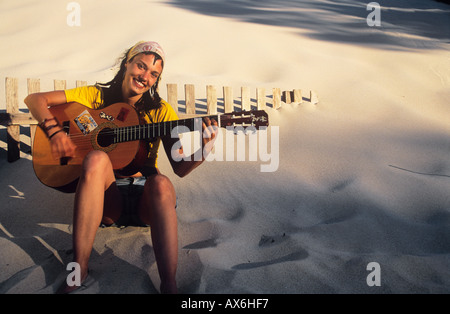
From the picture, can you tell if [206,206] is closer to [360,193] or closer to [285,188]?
[285,188]

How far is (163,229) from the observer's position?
2285 mm

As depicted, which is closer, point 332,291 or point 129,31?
point 332,291

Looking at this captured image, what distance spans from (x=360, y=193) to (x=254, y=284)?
1749 millimetres

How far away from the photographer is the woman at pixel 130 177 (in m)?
2.29

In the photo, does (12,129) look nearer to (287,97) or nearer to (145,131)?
(145,131)

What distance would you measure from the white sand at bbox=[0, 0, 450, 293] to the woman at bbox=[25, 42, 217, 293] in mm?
277

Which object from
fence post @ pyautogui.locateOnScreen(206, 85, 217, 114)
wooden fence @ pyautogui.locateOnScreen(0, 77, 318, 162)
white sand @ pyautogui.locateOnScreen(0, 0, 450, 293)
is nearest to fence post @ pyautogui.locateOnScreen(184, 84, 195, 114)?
wooden fence @ pyautogui.locateOnScreen(0, 77, 318, 162)

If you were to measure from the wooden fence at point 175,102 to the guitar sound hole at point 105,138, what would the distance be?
2.16 meters

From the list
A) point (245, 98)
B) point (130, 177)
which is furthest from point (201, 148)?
point (245, 98)

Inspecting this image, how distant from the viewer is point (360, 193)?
3.64 meters

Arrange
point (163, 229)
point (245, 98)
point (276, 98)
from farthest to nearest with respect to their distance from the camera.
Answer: point (276, 98), point (245, 98), point (163, 229)

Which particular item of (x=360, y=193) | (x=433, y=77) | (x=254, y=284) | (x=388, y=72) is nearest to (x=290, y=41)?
(x=388, y=72)

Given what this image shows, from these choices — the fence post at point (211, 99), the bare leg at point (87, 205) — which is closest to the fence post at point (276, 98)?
the fence post at point (211, 99)

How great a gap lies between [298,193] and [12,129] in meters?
3.29
